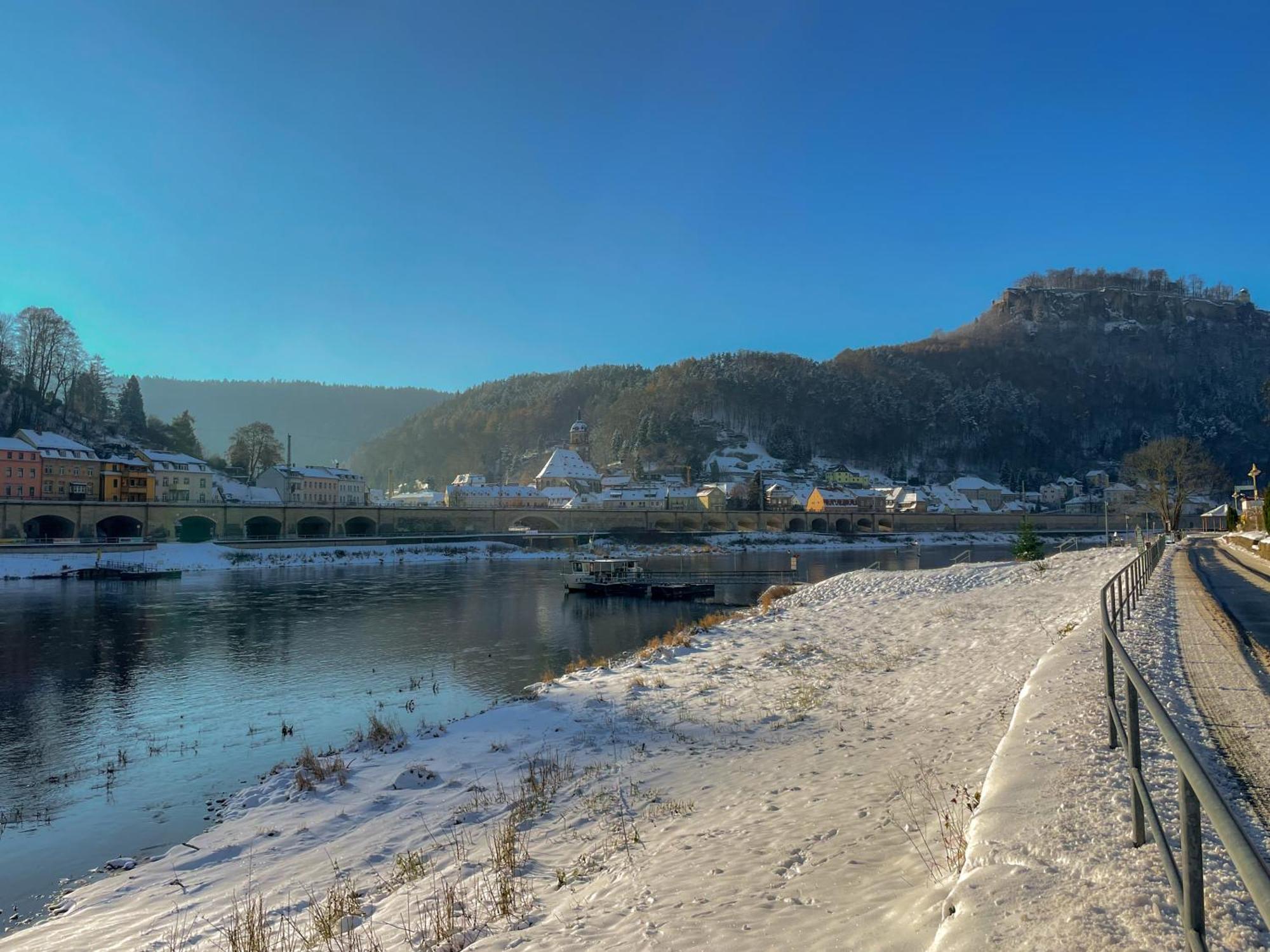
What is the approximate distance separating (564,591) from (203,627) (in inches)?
818

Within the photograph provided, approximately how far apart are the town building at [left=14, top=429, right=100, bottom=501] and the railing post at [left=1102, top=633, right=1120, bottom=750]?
8522cm

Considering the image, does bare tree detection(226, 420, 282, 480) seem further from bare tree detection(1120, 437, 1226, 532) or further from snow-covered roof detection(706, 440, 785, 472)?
bare tree detection(1120, 437, 1226, 532)

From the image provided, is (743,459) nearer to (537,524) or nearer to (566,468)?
(566,468)

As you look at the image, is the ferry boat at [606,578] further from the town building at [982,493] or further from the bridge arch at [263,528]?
the town building at [982,493]

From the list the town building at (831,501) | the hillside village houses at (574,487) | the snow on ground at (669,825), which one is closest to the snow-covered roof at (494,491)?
the hillside village houses at (574,487)

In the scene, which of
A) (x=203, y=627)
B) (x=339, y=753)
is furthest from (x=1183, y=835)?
(x=203, y=627)

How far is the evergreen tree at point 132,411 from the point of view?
96312 mm

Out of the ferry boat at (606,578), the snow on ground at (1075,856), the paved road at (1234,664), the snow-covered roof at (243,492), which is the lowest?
the ferry boat at (606,578)

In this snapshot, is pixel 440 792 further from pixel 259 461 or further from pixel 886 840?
pixel 259 461

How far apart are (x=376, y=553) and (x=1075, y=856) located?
230 feet

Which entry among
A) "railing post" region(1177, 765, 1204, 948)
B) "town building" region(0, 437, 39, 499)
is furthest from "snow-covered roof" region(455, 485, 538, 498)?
"railing post" region(1177, 765, 1204, 948)

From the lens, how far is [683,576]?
53312 mm

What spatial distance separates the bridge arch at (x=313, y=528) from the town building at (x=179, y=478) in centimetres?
1028

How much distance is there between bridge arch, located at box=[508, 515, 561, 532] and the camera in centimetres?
10125
